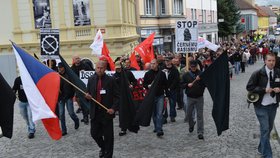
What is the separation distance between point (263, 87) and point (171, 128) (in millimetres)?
3973

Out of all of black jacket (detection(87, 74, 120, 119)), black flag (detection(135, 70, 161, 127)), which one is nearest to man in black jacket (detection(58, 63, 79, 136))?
black flag (detection(135, 70, 161, 127))

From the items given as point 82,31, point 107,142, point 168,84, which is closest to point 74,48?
point 82,31

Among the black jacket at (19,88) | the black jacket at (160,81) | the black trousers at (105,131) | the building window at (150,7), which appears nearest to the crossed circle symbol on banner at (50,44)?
the black jacket at (19,88)

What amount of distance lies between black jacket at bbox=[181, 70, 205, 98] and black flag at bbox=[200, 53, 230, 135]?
1.68ft

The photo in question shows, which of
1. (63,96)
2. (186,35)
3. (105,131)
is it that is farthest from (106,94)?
(186,35)

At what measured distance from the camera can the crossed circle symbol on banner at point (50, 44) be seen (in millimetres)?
12266

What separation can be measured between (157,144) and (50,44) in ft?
16.3

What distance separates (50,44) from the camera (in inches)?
486

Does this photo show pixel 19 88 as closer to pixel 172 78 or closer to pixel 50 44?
pixel 50 44

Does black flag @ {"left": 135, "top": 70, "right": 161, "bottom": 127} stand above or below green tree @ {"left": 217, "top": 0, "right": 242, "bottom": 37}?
below

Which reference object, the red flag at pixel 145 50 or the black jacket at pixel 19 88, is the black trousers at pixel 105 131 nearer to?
the black jacket at pixel 19 88

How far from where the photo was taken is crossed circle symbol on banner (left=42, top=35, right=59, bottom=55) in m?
12.3

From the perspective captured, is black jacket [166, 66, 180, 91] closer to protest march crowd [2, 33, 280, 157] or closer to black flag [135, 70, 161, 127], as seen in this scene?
protest march crowd [2, 33, 280, 157]

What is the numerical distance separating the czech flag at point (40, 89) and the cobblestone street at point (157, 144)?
61.6 inches
